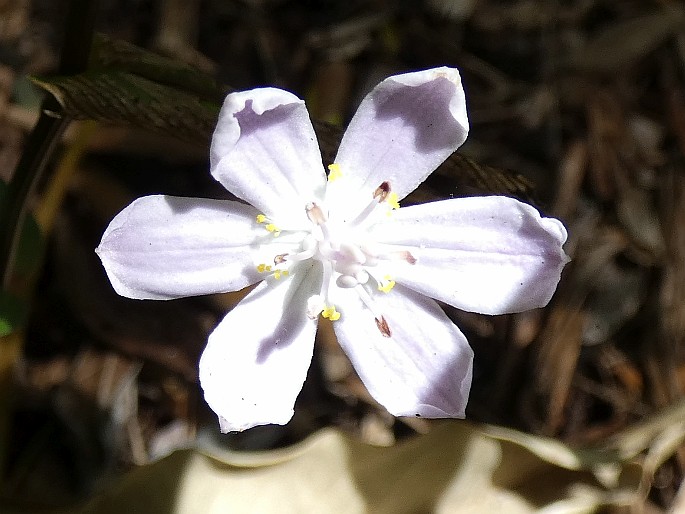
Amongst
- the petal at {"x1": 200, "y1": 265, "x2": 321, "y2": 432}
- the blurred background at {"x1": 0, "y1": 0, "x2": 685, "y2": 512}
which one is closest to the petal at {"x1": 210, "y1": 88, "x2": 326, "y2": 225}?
the petal at {"x1": 200, "y1": 265, "x2": 321, "y2": 432}

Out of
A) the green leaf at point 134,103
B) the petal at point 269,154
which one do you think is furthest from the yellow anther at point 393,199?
the green leaf at point 134,103

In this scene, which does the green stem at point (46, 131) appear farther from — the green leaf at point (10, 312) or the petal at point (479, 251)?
the petal at point (479, 251)

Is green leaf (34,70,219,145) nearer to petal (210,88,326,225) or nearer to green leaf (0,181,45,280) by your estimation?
petal (210,88,326,225)

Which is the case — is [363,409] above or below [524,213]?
below

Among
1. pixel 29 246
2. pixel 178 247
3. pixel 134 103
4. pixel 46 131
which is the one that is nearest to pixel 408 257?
pixel 178 247

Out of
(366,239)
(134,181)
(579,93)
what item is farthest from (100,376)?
(579,93)

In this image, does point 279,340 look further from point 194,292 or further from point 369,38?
point 369,38

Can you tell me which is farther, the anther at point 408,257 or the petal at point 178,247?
the anther at point 408,257
